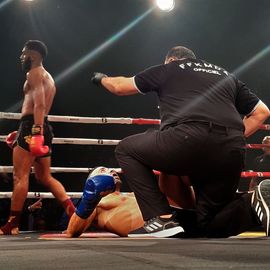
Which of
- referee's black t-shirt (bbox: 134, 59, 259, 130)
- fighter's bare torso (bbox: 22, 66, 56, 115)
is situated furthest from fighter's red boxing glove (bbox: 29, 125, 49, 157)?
referee's black t-shirt (bbox: 134, 59, 259, 130)

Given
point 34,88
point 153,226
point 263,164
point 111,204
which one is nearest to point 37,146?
point 34,88

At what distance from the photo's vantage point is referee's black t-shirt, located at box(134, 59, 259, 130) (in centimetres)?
178

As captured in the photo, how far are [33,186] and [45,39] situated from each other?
6.37ft

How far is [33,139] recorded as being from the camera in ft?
8.45

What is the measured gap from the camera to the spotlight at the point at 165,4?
5340 mm

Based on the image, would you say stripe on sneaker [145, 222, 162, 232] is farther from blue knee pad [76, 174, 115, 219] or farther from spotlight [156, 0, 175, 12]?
spotlight [156, 0, 175, 12]

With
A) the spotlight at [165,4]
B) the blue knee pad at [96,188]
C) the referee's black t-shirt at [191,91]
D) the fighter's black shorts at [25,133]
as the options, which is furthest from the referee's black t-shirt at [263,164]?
the blue knee pad at [96,188]

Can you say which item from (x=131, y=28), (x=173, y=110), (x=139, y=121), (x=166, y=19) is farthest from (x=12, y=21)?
(x=173, y=110)

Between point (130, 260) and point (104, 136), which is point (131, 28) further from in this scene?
point (130, 260)

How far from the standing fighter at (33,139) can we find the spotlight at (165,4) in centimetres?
287

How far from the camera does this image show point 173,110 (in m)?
1.82

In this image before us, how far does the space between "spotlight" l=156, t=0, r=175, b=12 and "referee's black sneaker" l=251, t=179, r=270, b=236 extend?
13.0ft

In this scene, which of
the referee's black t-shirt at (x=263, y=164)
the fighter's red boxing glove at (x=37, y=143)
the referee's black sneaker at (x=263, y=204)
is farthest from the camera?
the referee's black t-shirt at (x=263, y=164)

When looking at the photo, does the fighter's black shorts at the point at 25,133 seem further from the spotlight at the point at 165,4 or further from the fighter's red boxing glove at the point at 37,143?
the spotlight at the point at 165,4
